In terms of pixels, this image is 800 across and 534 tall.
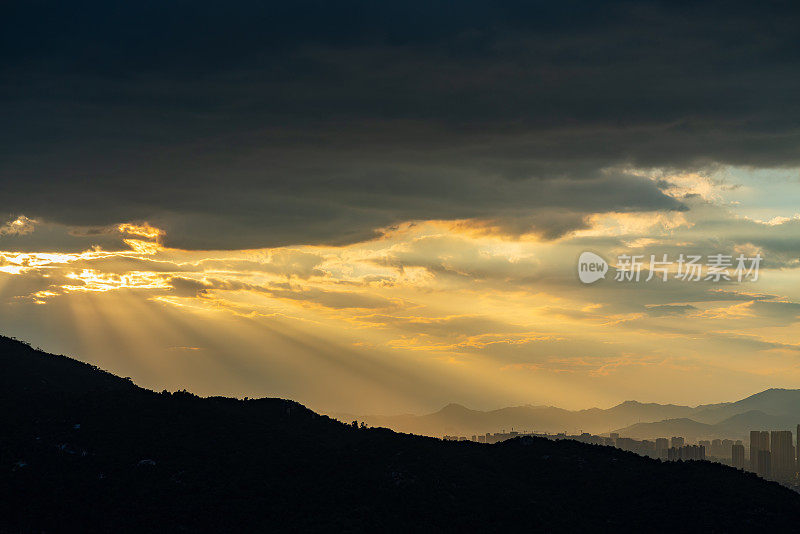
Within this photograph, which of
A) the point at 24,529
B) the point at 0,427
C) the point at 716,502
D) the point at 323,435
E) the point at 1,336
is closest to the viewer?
the point at 24,529

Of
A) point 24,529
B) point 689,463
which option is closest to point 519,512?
point 689,463

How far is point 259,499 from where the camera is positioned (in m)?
91.5

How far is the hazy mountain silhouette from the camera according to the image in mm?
87500

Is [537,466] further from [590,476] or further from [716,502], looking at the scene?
[716,502]

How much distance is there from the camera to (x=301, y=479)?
9756 centimetres

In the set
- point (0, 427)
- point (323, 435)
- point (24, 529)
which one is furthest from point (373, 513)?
point (0, 427)

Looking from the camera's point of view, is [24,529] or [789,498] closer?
[24,529]

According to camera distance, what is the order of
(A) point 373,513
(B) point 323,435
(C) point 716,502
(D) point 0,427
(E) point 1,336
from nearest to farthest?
(A) point 373,513 → (C) point 716,502 → (D) point 0,427 → (B) point 323,435 → (E) point 1,336

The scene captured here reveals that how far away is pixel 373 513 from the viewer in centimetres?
8800

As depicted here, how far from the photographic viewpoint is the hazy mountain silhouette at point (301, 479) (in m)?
87.5

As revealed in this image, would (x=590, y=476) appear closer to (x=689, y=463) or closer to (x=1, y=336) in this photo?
(x=689, y=463)

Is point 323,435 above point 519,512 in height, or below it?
above

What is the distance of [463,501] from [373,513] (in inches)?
461

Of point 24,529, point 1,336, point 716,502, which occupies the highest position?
point 1,336
